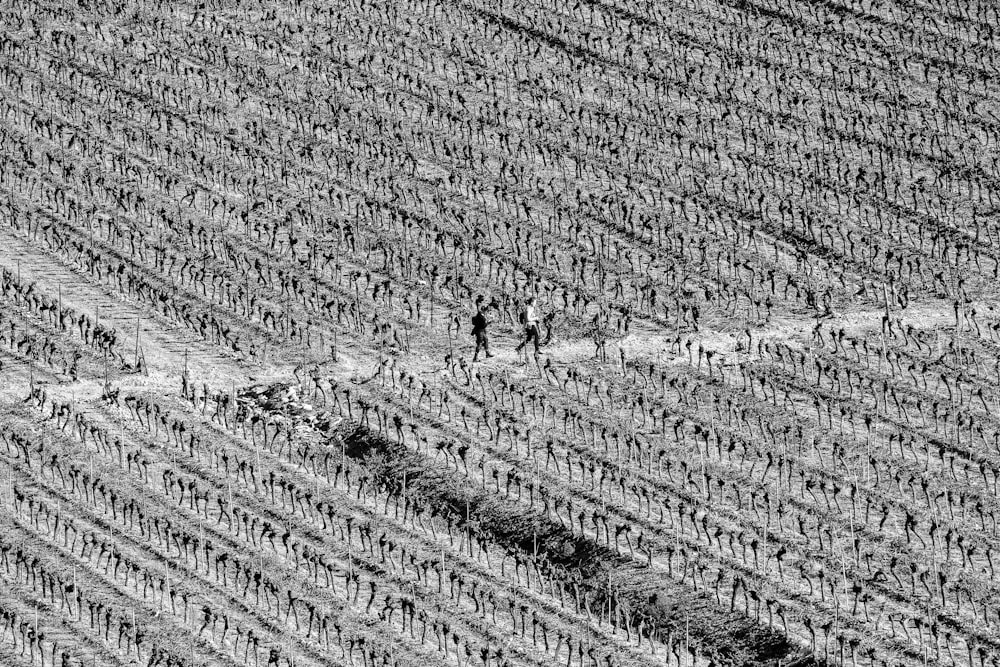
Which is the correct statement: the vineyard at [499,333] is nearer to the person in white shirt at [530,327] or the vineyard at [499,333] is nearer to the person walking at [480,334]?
the person in white shirt at [530,327]

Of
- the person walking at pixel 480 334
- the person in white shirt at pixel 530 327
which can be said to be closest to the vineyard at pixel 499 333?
the person in white shirt at pixel 530 327

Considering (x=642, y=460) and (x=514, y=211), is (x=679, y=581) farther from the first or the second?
(x=514, y=211)

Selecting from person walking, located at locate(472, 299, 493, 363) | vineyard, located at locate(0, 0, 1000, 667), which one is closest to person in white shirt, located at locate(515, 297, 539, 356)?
vineyard, located at locate(0, 0, 1000, 667)

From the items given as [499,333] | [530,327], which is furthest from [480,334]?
[499,333]

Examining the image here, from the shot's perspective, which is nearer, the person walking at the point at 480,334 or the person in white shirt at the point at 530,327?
the person walking at the point at 480,334

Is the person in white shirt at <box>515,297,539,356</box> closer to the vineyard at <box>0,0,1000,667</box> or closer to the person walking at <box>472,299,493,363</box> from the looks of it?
the vineyard at <box>0,0,1000,667</box>

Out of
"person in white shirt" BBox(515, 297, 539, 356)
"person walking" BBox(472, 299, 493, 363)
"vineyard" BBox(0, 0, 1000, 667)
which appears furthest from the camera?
"person in white shirt" BBox(515, 297, 539, 356)

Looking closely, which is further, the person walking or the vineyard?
the person walking

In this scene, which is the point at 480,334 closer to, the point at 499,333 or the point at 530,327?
the point at 530,327

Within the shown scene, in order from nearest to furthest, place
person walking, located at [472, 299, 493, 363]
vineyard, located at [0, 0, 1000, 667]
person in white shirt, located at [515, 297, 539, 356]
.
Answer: vineyard, located at [0, 0, 1000, 667] → person walking, located at [472, 299, 493, 363] → person in white shirt, located at [515, 297, 539, 356]

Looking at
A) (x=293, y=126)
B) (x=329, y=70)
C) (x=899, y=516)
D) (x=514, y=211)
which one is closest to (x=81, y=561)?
(x=899, y=516)
